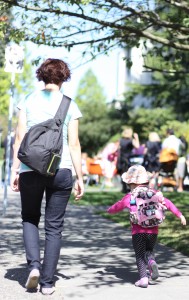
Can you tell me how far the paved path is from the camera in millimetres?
6312

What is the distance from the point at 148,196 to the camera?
6.89 meters

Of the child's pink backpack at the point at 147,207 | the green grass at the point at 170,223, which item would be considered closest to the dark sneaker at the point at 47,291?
the child's pink backpack at the point at 147,207

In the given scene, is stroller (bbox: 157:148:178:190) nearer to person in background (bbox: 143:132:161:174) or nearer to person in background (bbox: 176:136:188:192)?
person in background (bbox: 143:132:161:174)

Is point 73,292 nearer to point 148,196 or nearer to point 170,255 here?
point 148,196

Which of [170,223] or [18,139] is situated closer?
[18,139]

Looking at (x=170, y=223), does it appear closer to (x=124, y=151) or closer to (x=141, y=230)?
(x=141, y=230)

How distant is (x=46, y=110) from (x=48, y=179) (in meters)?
0.56

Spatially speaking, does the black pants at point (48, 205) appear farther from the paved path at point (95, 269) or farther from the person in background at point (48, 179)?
the paved path at point (95, 269)

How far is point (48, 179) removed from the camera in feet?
21.0

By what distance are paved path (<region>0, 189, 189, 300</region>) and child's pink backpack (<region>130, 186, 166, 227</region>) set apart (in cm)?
54

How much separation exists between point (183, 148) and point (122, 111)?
112 feet

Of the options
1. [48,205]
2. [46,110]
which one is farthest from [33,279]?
[46,110]

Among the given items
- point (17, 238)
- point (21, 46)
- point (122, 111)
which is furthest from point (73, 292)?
point (122, 111)

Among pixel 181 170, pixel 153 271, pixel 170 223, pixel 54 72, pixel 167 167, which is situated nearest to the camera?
pixel 54 72
